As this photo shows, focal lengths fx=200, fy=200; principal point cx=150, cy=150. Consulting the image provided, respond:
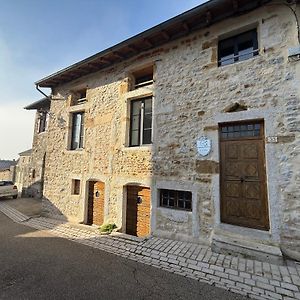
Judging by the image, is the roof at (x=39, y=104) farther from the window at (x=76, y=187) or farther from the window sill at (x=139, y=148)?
the window sill at (x=139, y=148)

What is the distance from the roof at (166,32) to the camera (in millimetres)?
4596

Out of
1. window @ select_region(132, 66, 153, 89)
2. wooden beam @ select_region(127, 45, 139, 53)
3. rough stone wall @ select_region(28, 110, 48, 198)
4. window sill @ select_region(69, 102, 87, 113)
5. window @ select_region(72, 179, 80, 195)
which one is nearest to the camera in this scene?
wooden beam @ select_region(127, 45, 139, 53)

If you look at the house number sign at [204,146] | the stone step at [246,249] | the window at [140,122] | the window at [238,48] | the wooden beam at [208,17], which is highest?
the wooden beam at [208,17]

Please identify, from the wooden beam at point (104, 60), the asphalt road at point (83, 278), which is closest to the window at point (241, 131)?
the asphalt road at point (83, 278)

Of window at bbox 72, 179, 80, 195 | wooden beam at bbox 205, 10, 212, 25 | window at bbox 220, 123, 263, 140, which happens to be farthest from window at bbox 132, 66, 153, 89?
window at bbox 72, 179, 80, 195

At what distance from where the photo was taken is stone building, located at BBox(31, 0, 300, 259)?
403 cm

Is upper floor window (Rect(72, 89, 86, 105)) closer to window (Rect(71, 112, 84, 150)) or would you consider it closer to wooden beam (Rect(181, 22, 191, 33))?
window (Rect(71, 112, 84, 150))

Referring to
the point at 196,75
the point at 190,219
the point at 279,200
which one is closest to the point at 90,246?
the point at 190,219

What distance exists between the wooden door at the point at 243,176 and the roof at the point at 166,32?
8.83 feet

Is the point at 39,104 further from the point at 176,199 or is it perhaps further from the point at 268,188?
the point at 268,188

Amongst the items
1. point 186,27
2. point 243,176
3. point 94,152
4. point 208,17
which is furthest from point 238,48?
point 94,152

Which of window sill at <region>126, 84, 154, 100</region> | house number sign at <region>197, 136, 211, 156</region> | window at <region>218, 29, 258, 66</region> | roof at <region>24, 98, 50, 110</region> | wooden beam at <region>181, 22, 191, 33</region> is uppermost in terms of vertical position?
roof at <region>24, 98, 50, 110</region>

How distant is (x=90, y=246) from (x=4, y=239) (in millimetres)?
2616

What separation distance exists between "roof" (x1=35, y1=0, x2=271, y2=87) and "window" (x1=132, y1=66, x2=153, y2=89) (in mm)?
575
